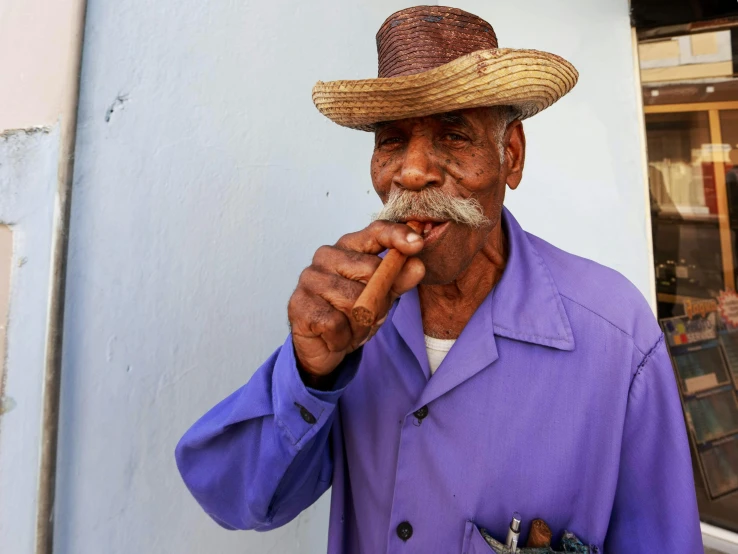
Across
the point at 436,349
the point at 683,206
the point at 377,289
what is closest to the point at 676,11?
the point at 683,206

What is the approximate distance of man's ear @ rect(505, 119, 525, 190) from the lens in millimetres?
1205

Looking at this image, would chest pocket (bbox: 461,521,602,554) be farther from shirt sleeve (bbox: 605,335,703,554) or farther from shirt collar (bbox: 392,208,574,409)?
shirt collar (bbox: 392,208,574,409)

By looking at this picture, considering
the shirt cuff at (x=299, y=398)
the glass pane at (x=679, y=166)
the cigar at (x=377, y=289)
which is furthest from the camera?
the glass pane at (x=679, y=166)

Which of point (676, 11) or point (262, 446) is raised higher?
point (676, 11)

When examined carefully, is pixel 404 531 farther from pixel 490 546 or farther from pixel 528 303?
pixel 528 303

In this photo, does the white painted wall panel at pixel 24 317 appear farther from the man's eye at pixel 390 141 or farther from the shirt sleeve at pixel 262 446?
the man's eye at pixel 390 141

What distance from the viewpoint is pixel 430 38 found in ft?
3.41

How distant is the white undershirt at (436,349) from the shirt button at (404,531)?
0.38 meters

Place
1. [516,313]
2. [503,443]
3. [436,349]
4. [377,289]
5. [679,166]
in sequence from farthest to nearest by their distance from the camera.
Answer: [679,166], [436,349], [516,313], [503,443], [377,289]

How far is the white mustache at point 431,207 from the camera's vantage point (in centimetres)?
100

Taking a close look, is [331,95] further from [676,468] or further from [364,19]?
[364,19]

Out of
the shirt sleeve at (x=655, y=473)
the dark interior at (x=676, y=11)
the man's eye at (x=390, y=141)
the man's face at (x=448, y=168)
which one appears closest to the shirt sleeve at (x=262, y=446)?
the man's face at (x=448, y=168)

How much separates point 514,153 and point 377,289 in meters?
0.78

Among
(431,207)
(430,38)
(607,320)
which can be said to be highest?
(430,38)
